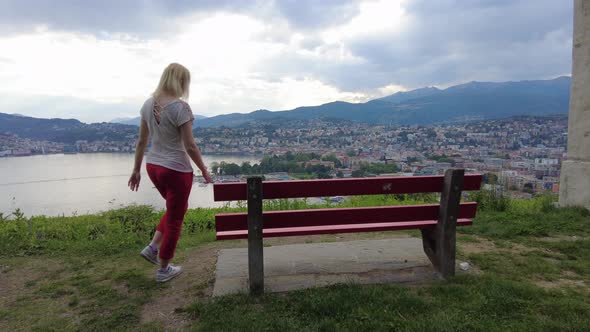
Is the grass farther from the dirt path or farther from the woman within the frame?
the woman

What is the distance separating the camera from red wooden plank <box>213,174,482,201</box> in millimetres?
2760

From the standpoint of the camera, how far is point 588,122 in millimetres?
5402

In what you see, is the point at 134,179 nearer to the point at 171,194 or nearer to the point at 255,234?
the point at 171,194

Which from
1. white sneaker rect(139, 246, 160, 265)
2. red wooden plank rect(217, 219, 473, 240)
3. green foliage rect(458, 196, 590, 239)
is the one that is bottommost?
green foliage rect(458, 196, 590, 239)

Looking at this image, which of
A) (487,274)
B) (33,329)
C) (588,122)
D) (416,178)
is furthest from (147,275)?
(588,122)

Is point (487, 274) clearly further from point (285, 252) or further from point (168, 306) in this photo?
point (168, 306)

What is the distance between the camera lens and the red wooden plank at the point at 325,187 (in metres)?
2.76

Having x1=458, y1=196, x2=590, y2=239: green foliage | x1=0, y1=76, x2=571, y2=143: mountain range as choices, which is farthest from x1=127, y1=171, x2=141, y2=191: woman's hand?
x1=0, y1=76, x2=571, y2=143: mountain range

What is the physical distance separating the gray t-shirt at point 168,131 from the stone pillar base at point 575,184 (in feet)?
18.8

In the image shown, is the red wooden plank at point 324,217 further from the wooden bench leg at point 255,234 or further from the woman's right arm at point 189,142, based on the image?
the woman's right arm at point 189,142

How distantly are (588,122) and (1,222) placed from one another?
28.7ft

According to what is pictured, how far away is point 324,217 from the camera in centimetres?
297

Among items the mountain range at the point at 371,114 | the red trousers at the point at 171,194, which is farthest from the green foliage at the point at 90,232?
the mountain range at the point at 371,114

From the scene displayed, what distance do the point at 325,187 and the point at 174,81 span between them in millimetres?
1543
